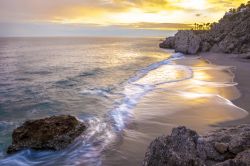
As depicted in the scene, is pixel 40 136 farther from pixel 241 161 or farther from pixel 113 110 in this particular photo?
pixel 241 161

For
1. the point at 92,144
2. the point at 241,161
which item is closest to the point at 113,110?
the point at 92,144

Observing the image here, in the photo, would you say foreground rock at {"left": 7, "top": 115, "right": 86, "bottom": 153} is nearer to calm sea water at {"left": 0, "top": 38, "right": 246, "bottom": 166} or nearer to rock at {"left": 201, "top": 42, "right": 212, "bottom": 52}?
calm sea water at {"left": 0, "top": 38, "right": 246, "bottom": 166}

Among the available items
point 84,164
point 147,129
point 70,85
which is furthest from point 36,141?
point 70,85

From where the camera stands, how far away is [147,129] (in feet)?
47.2

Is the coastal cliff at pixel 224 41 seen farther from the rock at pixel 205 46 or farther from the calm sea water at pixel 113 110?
the calm sea water at pixel 113 110

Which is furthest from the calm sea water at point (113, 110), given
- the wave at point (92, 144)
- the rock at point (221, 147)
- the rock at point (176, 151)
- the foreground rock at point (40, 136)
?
the rock at point (221, 147)

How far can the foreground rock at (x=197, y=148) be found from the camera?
7059 mm

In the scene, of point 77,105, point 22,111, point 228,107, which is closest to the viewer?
point 228,107

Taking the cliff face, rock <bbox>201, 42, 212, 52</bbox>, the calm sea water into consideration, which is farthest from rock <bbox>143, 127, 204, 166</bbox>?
rock <bbox>201, 42, 212, 52</bbox>

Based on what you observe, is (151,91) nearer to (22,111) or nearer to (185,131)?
(22,111)

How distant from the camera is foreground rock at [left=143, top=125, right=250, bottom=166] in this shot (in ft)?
23.2

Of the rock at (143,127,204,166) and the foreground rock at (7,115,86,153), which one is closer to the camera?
the rock at (143,127,204,166)

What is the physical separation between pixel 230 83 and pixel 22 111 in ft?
58.4

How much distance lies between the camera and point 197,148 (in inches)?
299
